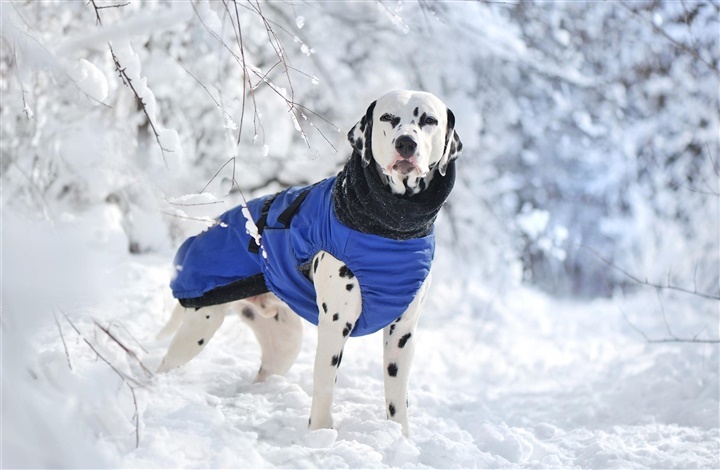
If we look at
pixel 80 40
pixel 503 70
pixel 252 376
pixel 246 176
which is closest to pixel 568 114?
pixel 503 70

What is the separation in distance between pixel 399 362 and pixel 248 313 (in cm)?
108

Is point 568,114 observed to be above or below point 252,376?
above

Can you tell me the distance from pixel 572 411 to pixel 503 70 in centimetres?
577

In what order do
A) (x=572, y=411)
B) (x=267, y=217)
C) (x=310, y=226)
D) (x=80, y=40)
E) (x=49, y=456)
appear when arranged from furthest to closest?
(x=572, y=411) → (x=267, y=217) → (x=310, y=226) → (x=80, y=40) → (x=49, y=456)

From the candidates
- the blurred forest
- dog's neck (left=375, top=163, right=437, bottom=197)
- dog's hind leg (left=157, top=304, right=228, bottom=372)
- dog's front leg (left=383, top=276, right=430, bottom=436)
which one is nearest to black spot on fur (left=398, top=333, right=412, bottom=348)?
dog's front leg (left=383, top=276, right=430, bottom=436)

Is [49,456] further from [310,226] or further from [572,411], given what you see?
[572,411]

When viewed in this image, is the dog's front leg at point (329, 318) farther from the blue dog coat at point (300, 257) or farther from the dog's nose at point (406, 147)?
the dog's nose at point (406, 147)

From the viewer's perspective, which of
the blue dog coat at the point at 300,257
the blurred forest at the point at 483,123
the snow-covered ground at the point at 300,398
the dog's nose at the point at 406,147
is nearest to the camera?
the snow-covered ground at the point at 300,398

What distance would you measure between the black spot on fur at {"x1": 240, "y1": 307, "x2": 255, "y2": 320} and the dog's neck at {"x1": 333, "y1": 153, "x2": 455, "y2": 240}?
1.11 m

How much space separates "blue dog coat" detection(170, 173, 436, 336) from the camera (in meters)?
3.33

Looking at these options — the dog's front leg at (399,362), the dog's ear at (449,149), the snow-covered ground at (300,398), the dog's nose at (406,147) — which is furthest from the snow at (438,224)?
the dog's ear at (449,149)

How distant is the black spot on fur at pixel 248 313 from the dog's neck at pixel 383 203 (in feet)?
3.64

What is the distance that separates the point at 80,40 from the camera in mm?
2742

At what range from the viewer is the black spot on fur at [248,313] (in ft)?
13.9
